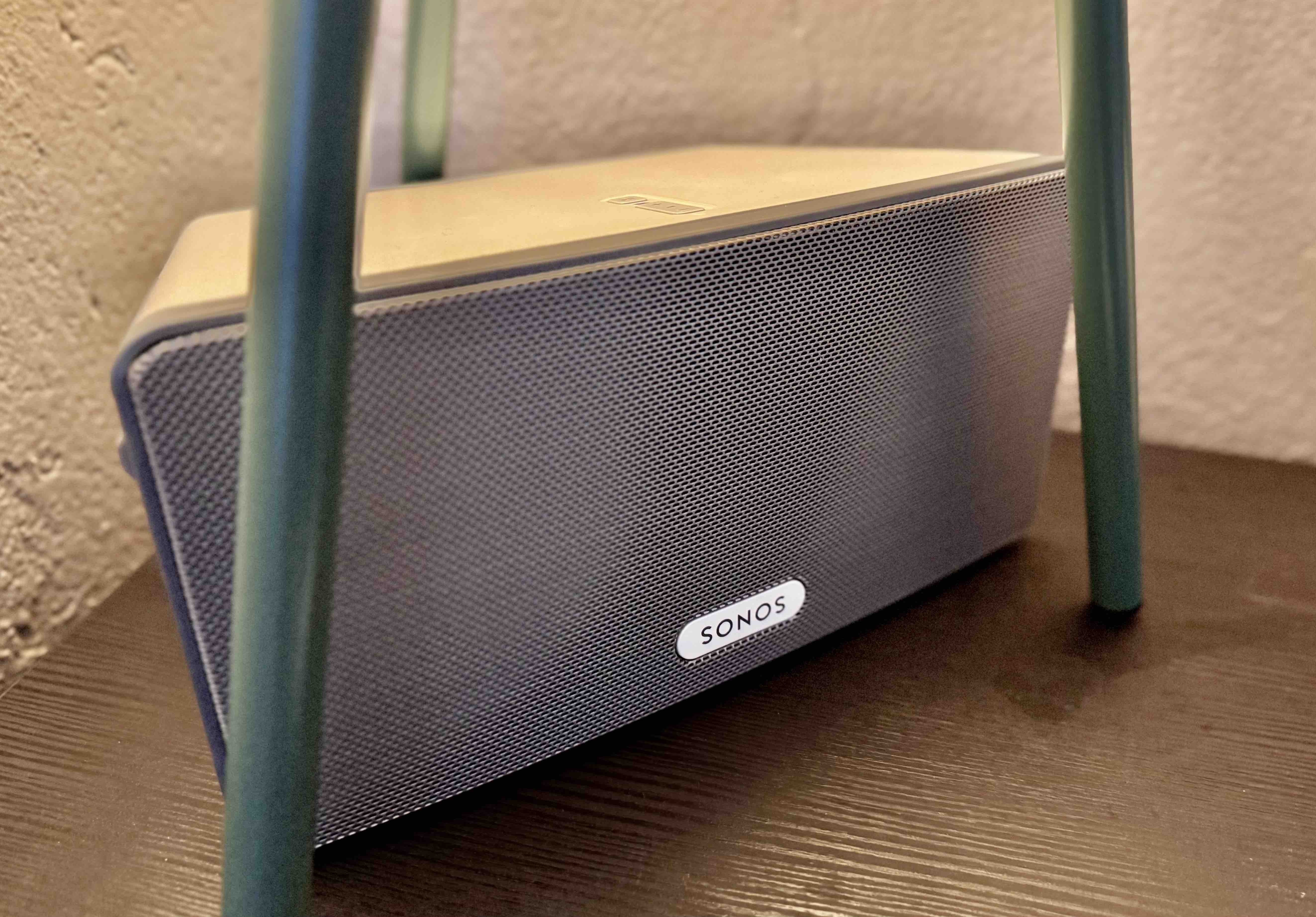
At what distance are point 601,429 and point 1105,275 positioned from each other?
263mm

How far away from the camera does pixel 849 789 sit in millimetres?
395

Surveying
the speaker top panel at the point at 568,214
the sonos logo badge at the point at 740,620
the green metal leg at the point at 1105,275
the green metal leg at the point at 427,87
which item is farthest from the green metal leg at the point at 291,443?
the green metal leg at the point at 427,87

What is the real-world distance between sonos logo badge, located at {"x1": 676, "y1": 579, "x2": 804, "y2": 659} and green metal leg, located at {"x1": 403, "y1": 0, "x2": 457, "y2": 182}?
412mm

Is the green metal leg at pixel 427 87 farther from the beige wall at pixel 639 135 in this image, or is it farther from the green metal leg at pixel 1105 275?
the green metal leg at pixel 1105 275

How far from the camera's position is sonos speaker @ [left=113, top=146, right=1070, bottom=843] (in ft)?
1.03

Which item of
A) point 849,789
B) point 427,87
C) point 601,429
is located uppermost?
point 427,87

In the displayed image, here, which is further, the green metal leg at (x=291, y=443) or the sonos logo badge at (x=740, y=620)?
the sonos logo badge at (x=740, y=620)

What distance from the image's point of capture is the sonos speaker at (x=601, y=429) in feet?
1.03

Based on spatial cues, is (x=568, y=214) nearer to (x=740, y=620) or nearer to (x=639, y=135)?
(x=740, y=620)

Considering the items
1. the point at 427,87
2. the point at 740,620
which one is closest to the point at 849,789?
the point at 740,620

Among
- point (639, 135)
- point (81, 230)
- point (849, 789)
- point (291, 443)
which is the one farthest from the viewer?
point (639, 135)

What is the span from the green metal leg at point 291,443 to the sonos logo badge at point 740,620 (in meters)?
0.18

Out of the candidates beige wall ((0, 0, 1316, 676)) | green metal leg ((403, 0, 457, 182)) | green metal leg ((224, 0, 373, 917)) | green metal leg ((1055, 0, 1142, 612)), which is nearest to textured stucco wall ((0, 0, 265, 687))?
beige wall ((0, 0, 1316, 676))

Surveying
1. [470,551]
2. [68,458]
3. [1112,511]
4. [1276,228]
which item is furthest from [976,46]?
[68,458]
